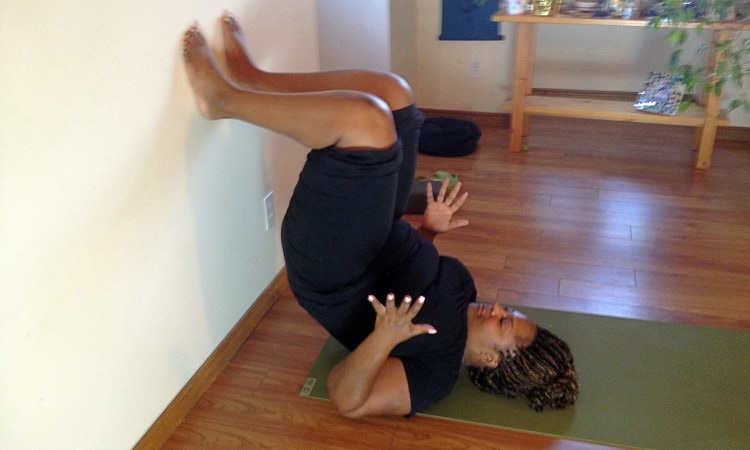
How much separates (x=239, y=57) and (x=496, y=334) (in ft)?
3.31

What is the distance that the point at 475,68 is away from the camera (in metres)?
3.90

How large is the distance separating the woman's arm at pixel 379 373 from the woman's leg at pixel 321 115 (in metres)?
0.38

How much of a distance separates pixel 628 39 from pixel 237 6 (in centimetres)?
267

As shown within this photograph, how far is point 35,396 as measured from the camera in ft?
4.01

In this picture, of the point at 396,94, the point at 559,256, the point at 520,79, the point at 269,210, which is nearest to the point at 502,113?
the point at 520,79

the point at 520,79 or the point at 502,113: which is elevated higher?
the point at 520,79

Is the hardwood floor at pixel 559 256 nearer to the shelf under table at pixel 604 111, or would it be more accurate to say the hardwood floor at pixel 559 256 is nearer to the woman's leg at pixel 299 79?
the shelf under table at pixel 604 111

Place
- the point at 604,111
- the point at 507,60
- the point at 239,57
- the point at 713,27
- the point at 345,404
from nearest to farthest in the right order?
the point at 345,404 → the point at 239,57 → the point at 713,27 → the point at 604,111 → the point at 507,60

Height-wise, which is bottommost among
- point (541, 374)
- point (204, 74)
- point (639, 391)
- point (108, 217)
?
point (639, 391)

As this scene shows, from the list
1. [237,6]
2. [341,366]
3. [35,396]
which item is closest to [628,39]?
[237,6]

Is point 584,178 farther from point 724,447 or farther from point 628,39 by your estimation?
point 724,447

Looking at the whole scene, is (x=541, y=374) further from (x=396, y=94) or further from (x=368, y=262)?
(x=396, y=94)

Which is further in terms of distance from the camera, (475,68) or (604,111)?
(475,68)

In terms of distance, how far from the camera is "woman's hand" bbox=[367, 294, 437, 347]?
146 cm
